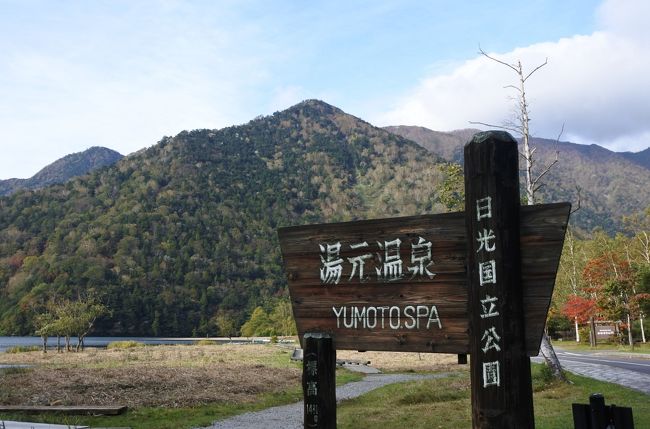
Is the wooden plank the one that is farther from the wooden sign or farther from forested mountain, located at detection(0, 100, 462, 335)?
forested mountain, located at detection(0, 100, 462, 335)

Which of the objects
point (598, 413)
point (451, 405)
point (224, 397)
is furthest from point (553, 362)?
point (598, 413)

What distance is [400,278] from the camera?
459 cm

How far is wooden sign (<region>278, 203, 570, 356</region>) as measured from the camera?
3930mm

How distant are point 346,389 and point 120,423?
10.5 meters

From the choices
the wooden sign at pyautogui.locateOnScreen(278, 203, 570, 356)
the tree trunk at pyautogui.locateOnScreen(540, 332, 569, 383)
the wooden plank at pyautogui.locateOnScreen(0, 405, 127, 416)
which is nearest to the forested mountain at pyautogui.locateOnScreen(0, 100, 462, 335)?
the tree trunk at pyautogui.locateOnScreen(540, 332, 569, 383)

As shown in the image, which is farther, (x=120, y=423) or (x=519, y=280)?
(x=120, y=423)

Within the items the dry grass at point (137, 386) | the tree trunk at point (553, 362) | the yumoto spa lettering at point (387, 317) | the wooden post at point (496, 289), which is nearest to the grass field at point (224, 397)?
the dry grass at point (137, 386)

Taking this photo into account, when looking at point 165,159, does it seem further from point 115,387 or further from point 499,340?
point 499,340

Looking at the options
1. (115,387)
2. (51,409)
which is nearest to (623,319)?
(115,387)

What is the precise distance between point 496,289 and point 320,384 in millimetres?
1809

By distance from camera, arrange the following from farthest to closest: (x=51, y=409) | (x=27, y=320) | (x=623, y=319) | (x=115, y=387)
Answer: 1. (x=27, y=320)
2. (x=623, y=319)
3. (x=115, y=387)
4. (x=51, y=409)

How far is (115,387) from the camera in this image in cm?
1923

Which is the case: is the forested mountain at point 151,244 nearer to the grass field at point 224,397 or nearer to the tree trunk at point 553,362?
the grass field at point 224,397

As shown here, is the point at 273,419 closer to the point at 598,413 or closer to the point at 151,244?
the point at 598,413
